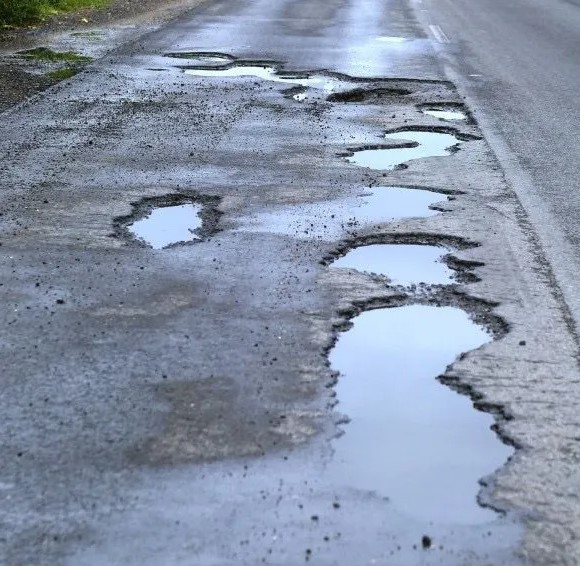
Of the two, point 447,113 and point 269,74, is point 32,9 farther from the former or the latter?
point 447,113

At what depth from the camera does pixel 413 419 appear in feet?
16.2

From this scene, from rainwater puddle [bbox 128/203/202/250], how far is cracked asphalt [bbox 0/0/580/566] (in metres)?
0.11

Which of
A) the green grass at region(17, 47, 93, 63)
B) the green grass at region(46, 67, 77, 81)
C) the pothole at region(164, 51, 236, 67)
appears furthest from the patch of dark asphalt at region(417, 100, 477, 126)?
the green grass at region(17, 47, 93, 63)

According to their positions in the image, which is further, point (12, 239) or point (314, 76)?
point (314, 76)

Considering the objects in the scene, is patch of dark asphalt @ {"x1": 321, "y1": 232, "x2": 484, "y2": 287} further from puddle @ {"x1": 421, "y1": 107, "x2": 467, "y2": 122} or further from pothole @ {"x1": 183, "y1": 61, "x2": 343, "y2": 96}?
pothole @ {"x1": 183, "y1": 61, "x2": 343, "y2": 96}

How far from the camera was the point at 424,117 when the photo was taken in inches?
457

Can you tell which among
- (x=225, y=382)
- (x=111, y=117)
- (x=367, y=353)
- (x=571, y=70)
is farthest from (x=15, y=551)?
(x=571, y=70)

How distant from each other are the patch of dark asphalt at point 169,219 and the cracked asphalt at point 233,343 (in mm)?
28

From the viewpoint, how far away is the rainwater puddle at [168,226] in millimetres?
7375

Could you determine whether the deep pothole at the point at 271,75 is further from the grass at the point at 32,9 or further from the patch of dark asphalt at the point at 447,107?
the grass at the point at 32,9

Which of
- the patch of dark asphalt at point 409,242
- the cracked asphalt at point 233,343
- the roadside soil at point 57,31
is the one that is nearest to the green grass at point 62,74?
the roadside soil at point 57,31

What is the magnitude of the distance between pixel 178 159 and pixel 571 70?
8193 mm

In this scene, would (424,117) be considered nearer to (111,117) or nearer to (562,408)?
(111,117)

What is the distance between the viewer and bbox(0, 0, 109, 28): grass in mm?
18438
